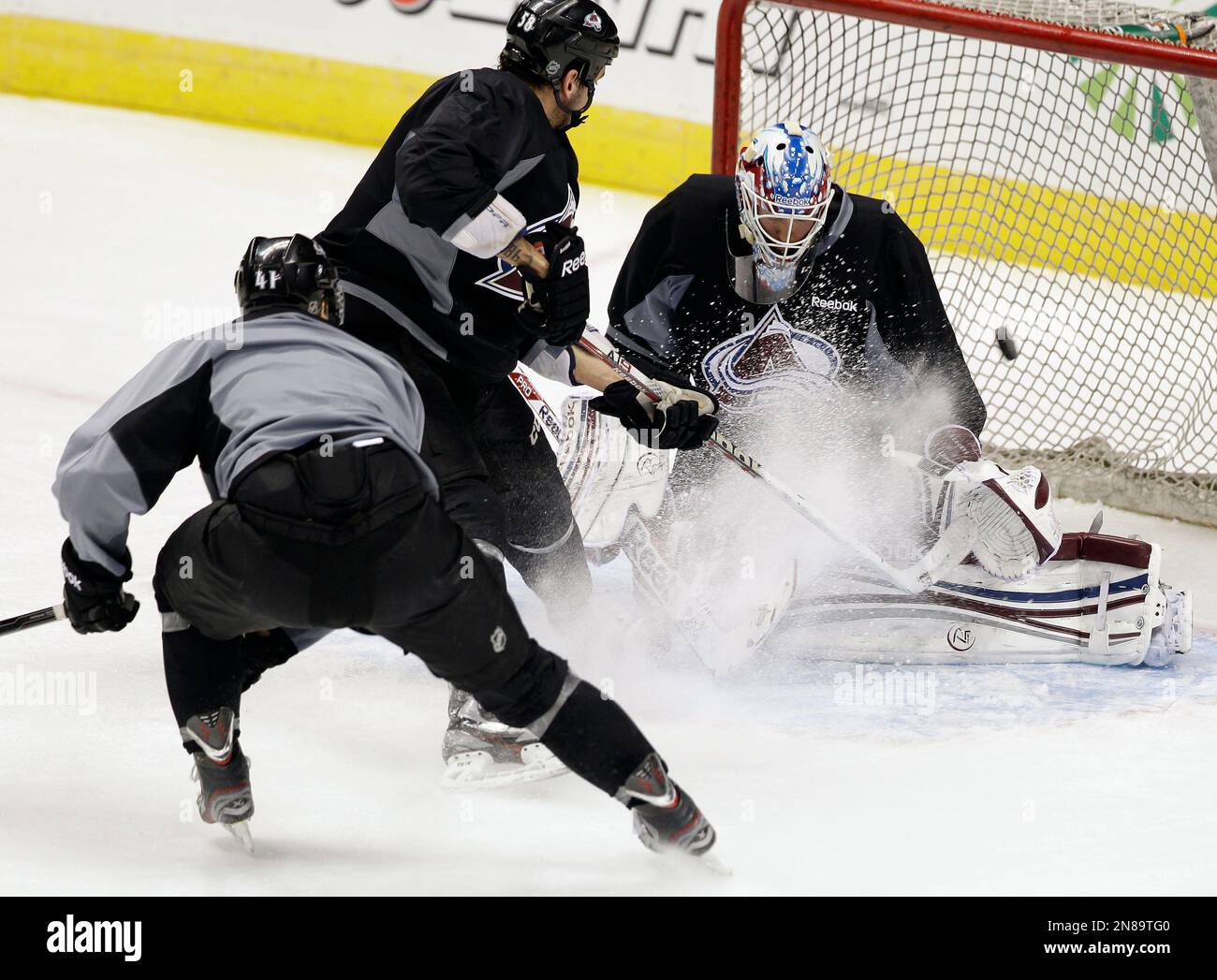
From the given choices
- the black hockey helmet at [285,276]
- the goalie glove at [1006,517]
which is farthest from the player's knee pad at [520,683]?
the goalie glove at [1006,517]

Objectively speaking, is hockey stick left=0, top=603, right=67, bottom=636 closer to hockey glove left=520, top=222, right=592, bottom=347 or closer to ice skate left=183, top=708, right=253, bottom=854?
ice skate left=183, top=708, right=253, bottom=854

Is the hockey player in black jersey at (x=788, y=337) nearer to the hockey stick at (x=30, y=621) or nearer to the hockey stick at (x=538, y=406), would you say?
the hockey stick at (x=538, y=406)

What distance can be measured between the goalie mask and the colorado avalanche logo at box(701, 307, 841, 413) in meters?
0.20

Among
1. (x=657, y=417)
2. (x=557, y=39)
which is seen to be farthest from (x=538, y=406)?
(x=557, y=39)

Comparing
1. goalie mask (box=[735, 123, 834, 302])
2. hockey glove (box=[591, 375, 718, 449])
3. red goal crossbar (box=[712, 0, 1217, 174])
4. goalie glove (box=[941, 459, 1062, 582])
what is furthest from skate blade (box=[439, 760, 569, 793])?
red goal crossbar (box=[712, 0, 1217, 174])

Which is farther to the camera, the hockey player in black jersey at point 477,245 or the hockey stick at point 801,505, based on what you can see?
the hockey stick at point 801,505

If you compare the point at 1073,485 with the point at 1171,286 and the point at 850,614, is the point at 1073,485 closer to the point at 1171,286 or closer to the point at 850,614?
the point at 1171,286

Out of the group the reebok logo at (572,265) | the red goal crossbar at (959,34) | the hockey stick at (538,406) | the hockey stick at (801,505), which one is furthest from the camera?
the red goal crossbar at (959,34)

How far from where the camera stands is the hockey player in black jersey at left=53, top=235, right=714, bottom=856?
209 centimetres

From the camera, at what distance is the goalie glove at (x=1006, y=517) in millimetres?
3027

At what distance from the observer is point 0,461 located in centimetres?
390

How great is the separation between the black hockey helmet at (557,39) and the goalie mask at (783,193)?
43cm

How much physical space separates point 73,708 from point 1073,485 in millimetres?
2487
